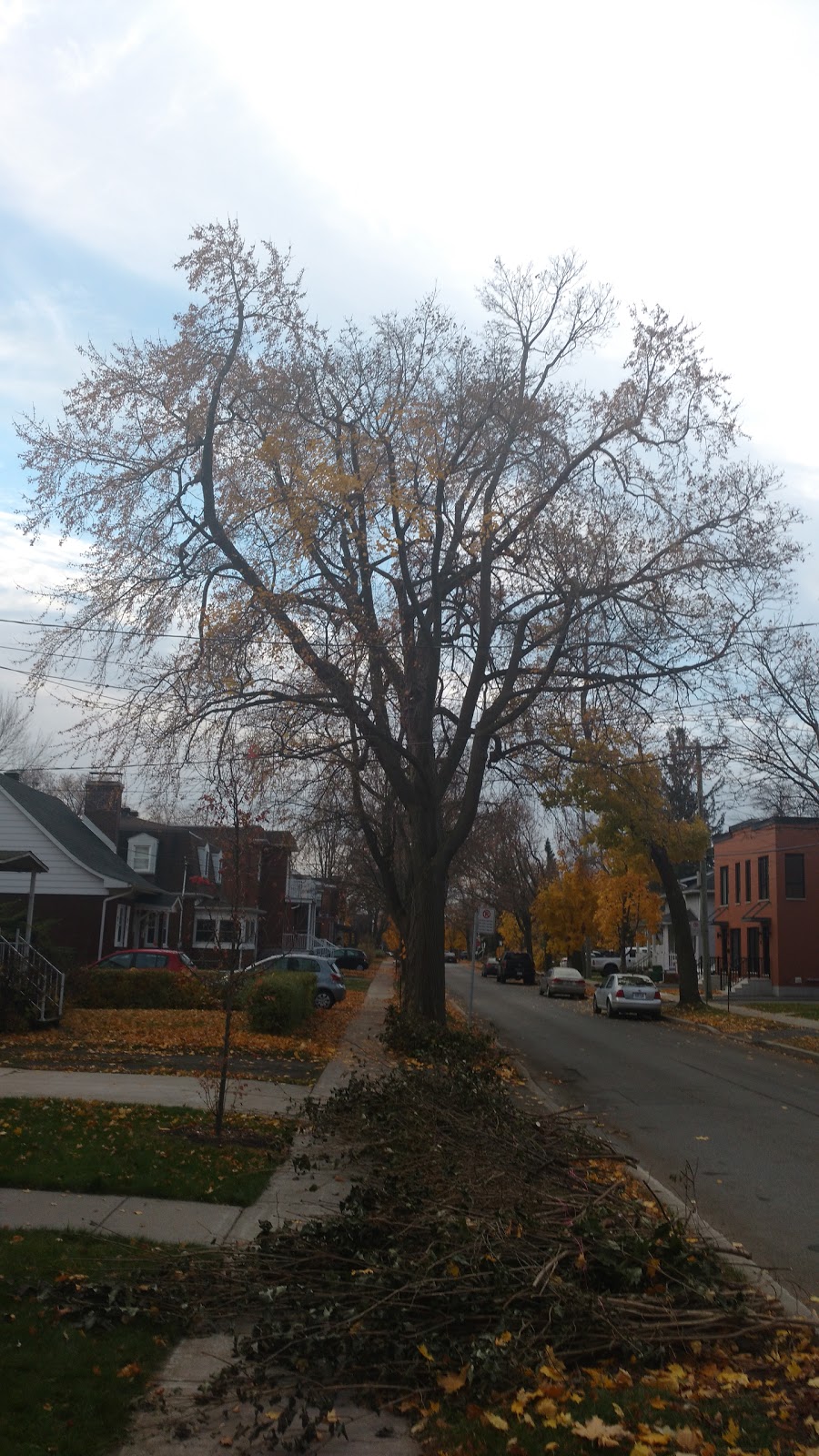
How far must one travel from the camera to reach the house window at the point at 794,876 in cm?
4691

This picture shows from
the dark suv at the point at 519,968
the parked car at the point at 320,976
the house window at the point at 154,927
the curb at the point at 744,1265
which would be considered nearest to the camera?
the curb at the point at 744,1265

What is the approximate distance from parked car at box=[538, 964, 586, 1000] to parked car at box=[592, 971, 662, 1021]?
10386 mm

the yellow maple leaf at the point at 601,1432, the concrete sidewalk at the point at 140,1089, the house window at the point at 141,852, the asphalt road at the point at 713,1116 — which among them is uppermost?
the house window at the point at 141,852

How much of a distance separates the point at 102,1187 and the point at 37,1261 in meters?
1.95

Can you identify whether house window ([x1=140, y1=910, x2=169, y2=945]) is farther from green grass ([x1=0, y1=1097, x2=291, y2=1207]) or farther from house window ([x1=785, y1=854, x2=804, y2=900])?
green grass ([x1=0, y1=1097, x2=291, y2=1207])

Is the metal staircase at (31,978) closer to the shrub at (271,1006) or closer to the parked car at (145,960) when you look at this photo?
the shrub at (271,1006)

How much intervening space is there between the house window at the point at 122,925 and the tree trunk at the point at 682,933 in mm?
17186

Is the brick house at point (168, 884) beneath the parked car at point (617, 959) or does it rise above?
above

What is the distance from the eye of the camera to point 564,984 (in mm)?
44656

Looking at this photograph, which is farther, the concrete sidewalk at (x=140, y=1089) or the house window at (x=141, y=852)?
the house window at (x=141, y=852)

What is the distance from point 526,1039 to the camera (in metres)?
24.5

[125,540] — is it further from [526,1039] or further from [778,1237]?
[526,1039]

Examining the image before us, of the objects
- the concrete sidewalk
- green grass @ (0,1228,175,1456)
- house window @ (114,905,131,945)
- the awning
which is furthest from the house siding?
green grass @ (0,1228,175,1456)

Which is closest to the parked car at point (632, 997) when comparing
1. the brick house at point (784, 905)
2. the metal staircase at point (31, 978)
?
the brick house at point (784, 905)
